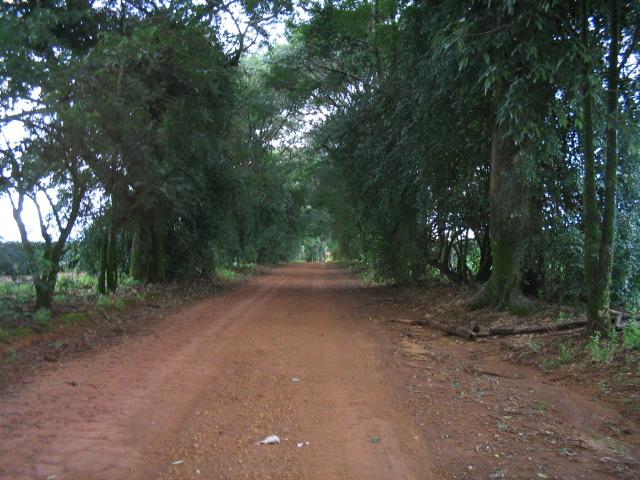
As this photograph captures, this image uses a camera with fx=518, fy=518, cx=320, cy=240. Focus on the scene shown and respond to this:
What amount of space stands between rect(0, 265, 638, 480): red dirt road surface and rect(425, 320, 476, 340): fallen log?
1262mm

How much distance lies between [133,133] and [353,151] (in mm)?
9768

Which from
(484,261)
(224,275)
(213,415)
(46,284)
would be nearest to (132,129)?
(46,284)

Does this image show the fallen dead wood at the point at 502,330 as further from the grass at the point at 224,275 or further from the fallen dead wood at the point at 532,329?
the grass at the point at 224,275

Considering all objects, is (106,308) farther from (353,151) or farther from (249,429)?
(353,151)

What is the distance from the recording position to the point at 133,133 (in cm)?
1191

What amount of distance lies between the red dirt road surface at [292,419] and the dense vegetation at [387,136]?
3.36m

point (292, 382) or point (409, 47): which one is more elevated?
point (409, 47)

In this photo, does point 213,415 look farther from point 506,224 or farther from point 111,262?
point 111,262

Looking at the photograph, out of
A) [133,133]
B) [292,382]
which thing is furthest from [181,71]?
[292,382]

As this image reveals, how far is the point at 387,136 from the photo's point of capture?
1761 centimetres

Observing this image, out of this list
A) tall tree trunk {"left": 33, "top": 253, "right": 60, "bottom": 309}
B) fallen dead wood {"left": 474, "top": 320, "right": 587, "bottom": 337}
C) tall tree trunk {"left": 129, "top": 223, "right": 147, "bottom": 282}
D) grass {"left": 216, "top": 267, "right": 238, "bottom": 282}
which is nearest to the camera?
fallen dead wood {"left": 474, "top": 320, "right": 587, "bottom": 337}

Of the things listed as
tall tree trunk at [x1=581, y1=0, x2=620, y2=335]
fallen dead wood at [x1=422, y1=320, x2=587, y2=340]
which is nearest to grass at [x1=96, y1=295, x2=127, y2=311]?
fallen dead wood at [x1=422, y1=320, x2=587, y2=340]

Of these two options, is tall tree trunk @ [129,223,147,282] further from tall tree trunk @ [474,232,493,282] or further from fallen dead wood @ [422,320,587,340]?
fallen dead wood @ [422,320,587,340]

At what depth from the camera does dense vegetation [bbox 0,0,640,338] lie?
358 inches
